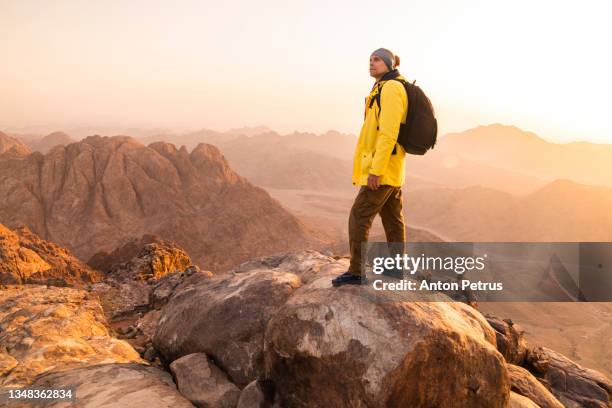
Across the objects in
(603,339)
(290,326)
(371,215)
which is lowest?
(603,339)

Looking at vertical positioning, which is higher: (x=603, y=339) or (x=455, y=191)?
(x=455, y=191)

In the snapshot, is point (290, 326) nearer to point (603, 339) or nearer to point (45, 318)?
point (45, 318)

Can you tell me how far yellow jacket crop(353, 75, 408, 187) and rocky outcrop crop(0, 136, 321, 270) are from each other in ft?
94.2

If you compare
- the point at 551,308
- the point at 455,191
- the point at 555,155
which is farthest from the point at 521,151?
the point at 551,308

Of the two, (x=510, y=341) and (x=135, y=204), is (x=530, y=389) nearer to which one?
(x=510, y=341)

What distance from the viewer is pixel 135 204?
37969mm

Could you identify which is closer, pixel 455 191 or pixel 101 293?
pixel 101 293

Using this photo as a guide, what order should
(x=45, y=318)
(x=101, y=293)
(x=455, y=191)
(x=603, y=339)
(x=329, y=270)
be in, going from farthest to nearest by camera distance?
(x=455, y=191) → (x=603, y=339) → (x=101, y=293) → (x=45, y=318) → (x=329, y=270)

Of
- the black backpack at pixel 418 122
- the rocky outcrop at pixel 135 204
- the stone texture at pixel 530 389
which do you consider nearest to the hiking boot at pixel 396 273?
the black backpack at pixel 418 122

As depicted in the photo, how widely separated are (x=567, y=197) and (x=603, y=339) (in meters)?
30.0

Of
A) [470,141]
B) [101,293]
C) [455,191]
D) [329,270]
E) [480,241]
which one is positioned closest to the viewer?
[329,270]

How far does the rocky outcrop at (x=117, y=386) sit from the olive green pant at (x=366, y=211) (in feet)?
8.74

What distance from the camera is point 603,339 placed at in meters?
22.4

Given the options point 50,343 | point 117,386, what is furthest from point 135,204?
Answer: point 117,386
